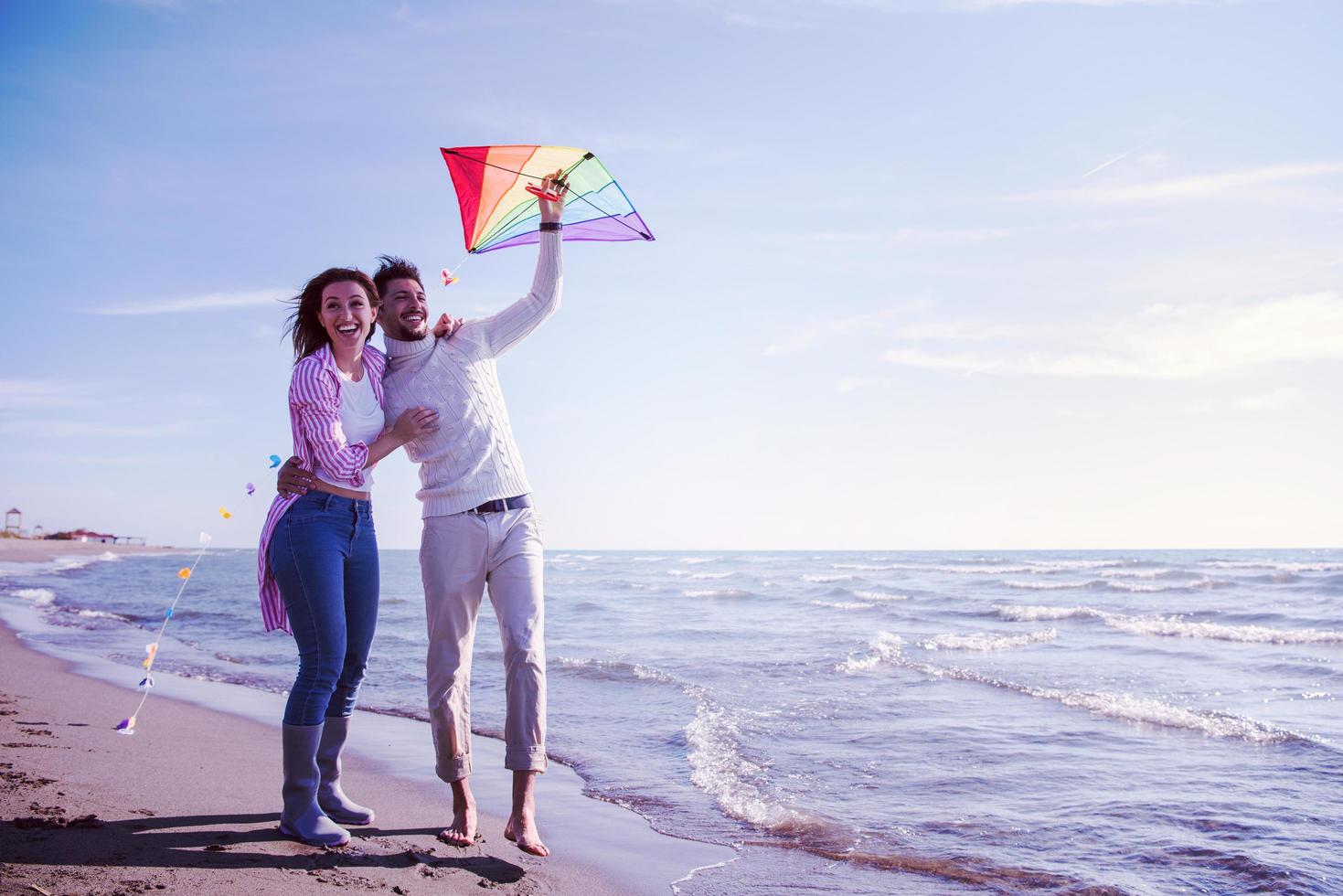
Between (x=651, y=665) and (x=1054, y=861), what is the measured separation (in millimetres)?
5860

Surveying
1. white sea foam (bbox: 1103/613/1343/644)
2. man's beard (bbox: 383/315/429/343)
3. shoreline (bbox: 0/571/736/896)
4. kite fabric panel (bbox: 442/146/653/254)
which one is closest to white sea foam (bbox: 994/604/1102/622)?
white sea foam (bbox: 1103/613/1343/644)

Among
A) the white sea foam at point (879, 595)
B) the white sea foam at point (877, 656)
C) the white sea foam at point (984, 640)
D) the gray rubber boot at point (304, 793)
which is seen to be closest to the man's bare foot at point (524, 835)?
the gray rubber boot at point (304, 793)

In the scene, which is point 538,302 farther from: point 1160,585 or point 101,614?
point 1160,585

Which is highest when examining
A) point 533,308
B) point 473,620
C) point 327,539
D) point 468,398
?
point 533,308

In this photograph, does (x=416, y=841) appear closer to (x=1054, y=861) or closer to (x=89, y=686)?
(x=1054, y=861)

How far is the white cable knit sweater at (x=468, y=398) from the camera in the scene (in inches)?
130

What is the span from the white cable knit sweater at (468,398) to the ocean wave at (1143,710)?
18.2 ft

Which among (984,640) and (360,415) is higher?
(360,415)

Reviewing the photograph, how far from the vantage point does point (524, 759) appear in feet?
10.5

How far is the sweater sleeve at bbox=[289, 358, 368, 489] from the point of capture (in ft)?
10.0

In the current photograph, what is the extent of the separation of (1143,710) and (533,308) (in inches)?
234

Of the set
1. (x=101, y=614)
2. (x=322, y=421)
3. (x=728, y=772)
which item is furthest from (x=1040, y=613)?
(x=101, y=614)

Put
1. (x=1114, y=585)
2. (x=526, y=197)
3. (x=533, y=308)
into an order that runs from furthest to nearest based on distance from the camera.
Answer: (x=1114, y=585), (x=526, y=197), (x=533, y=308)

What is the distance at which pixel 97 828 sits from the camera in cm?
297
